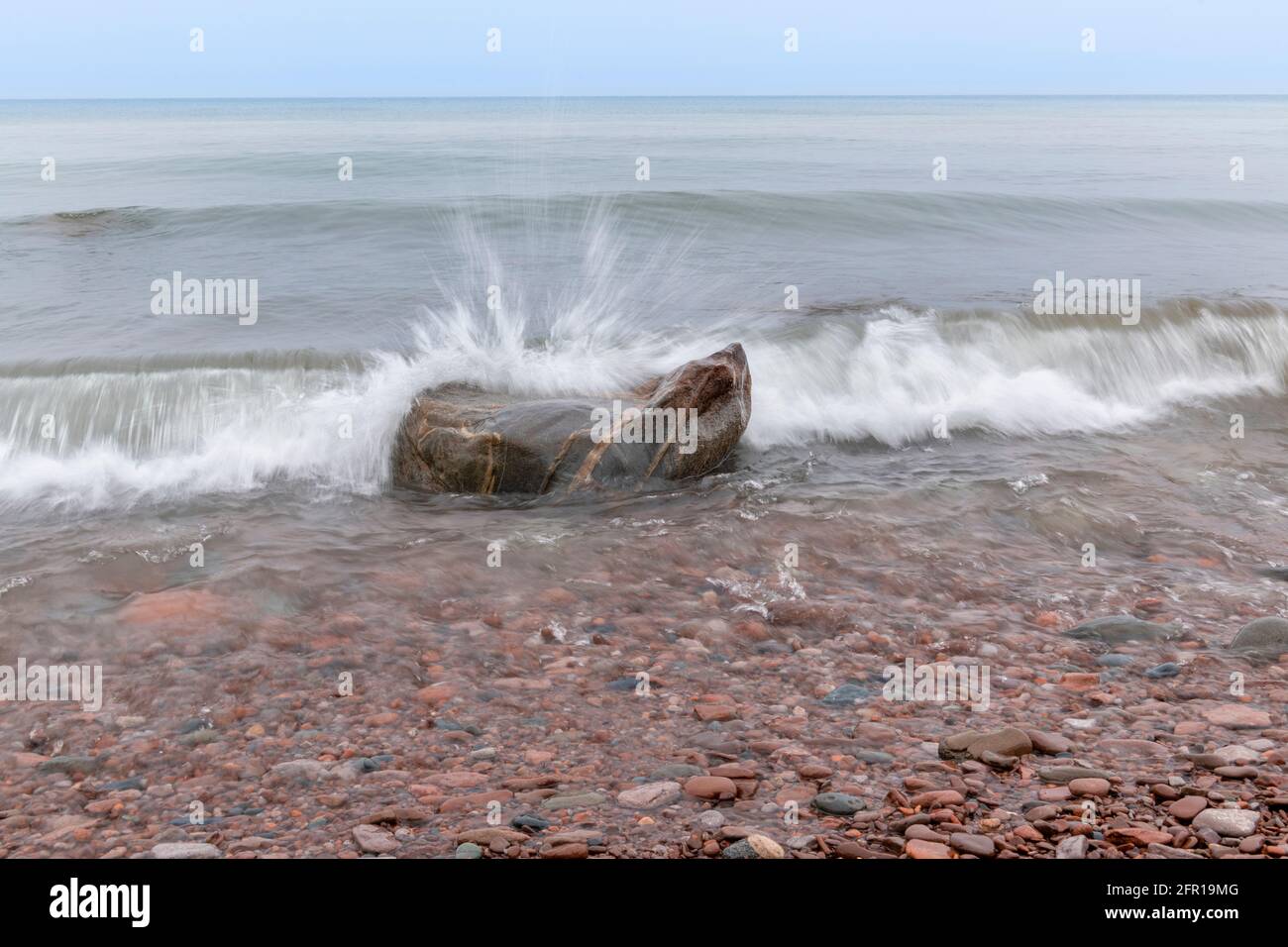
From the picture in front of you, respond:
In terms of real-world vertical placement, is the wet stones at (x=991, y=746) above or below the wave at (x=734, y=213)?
below

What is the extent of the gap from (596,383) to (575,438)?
7.00ft

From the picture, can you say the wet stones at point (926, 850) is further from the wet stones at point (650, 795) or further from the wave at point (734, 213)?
the wave at point (734, 213)

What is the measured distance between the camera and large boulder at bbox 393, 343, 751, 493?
7.50 metres

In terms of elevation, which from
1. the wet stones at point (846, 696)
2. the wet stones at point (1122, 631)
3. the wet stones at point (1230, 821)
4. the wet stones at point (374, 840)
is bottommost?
the wet stones at point (374, 840)

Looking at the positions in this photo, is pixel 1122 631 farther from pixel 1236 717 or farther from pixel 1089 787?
pixel 1089 787

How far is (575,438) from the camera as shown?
24.7 feet

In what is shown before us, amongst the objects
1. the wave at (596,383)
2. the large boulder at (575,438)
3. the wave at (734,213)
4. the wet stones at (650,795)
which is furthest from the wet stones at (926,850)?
the wave at (734,213)

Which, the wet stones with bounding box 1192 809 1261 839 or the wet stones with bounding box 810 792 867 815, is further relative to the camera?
the wet stones with bounding box 810 792 867 815

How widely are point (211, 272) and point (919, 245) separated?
11.5 metres

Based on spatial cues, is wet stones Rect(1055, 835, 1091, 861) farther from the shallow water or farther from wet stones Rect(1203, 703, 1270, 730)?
the shallow water

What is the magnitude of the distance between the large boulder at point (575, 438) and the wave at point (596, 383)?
0.56m

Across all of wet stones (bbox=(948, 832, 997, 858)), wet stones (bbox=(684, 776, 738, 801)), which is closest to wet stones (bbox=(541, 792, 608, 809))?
wet stones (bbox=(684, 776, 738, 801))

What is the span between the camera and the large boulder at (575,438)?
7.50 m

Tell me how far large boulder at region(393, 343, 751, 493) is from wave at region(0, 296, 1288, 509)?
555mm
